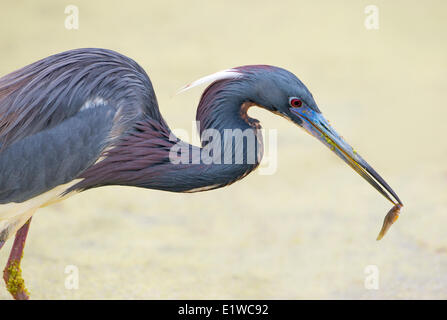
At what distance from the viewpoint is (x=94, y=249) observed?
16.4ft

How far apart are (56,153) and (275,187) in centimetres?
313

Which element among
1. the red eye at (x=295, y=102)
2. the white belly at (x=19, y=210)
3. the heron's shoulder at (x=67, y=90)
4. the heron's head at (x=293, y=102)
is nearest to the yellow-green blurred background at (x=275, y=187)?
the white belly at (x=19, y=210)

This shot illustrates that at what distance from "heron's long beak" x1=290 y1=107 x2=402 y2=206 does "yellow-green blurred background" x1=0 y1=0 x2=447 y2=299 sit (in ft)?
5.39

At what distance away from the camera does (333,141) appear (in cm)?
318

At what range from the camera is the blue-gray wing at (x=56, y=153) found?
3.13 meters

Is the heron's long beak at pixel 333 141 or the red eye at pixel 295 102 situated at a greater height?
the red eye at pixel 295 102

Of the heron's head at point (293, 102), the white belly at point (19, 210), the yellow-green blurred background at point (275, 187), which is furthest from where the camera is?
the yellow-green blurred background at point (275, 187)

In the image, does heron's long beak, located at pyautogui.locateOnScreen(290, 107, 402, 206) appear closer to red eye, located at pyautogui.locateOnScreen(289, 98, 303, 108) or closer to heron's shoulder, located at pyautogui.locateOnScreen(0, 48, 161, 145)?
red eye, located at pyautogui.locateOnScreen(289, 98, 303, 108)

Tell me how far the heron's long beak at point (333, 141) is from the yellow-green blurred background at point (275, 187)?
5.39ft

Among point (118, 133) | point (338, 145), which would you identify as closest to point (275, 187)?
point (338, 145)

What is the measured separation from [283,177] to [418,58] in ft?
10.8

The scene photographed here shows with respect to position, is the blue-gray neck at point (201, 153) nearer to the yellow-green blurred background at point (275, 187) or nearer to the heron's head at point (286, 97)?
the heron's head at point (286, 97)

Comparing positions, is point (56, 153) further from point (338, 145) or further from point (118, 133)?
point (338, 145)

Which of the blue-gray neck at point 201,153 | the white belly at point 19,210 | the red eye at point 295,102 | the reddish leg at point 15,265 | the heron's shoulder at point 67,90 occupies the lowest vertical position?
the reddish leg at point 15,265
